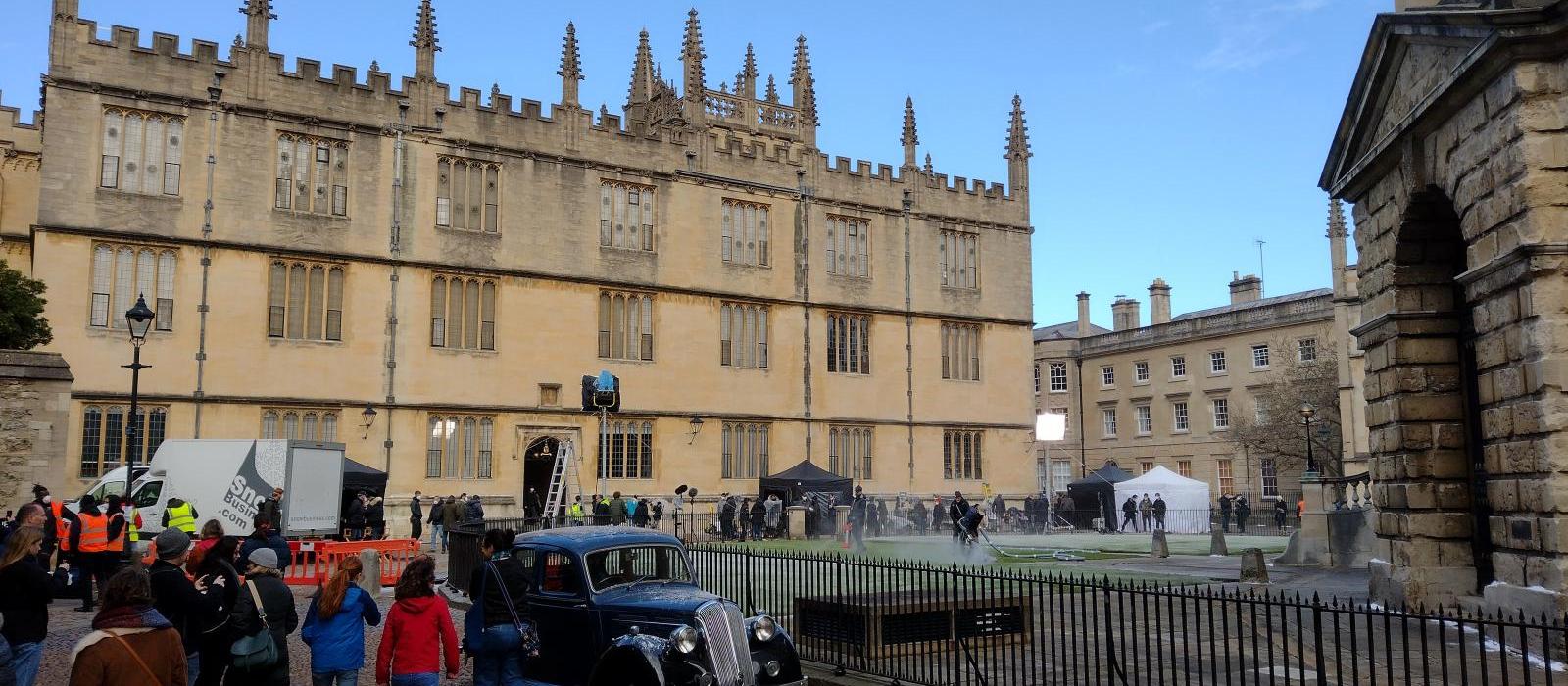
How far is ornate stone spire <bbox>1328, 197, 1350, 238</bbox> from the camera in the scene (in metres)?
46.1

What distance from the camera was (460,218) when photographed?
32.2 meters

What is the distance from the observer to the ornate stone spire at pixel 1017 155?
142ft

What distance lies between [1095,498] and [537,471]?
Result: 20297 millimetres

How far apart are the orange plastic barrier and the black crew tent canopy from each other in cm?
1323

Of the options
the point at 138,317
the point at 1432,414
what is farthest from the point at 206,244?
the point at 1432,414

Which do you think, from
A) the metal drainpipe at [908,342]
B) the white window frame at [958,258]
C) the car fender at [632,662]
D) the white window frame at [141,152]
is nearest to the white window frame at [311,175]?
the white window frame at [141,152]

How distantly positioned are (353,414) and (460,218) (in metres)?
6.02

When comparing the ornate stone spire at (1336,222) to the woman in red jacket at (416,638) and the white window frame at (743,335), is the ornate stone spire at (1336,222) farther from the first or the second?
the woman in red jacket at (416,638)

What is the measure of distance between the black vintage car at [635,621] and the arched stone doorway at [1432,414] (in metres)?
8.29

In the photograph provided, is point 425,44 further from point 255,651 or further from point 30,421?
point 255,651

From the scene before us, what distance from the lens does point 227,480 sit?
24.0m

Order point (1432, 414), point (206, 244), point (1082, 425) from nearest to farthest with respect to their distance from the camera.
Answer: point (1432, 414) < point (206, 244) < point (1082, 425)

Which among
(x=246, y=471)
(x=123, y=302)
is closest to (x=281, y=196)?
(x=123, y=302)

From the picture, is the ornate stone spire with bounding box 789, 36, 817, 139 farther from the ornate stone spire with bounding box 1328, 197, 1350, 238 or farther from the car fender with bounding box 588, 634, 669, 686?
the car fender with bounding box 588, 634, 669, 686
